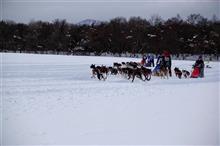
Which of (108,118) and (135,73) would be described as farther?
(135,73)

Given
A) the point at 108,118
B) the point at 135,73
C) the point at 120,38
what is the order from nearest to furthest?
the point at 108,118 → the point at 135,73 → the point at 120,38

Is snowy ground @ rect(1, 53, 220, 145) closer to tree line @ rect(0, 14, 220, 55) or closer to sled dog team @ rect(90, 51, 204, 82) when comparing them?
sled dog team @ rect(90, 51, 204, 82)

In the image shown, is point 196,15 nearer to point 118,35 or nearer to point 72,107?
point 118,35

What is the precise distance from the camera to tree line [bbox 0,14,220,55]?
229 feet

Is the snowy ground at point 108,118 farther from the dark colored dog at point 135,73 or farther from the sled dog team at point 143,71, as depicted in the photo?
the sled dog team at point 143,71

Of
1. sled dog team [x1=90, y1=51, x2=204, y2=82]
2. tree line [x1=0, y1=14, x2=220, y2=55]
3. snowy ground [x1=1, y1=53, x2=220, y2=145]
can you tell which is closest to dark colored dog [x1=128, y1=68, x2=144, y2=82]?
sled dog team [x1=90, y1=51, x2=204, y2=82]

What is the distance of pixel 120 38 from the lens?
78188 millimetres

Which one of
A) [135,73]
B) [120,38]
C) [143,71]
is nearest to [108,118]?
[135,73]

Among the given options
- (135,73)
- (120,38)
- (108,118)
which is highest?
(120,38)

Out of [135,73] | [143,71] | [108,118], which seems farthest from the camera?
[143,71]

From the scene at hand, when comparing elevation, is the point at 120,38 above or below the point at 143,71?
above

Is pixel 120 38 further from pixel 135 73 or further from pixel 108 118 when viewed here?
pixel 108 118

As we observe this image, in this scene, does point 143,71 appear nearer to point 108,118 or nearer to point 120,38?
point 108,118

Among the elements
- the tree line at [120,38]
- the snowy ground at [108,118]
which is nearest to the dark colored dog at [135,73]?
the snowy ground at [108,118]
